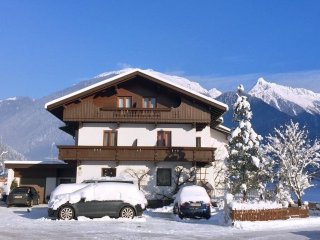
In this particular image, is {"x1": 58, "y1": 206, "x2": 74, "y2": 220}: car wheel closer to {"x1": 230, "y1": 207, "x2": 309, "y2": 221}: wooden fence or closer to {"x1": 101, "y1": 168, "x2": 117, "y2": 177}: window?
{"x1": 230, "y1": 207, "x2": 309, "y2": 221}: wooden fence

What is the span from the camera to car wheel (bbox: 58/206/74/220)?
2209 cm

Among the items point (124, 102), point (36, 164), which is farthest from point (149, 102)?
point (36, 164)

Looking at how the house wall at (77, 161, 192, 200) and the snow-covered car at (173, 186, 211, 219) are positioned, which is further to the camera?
the house wall at (77, 161, 192, 200)

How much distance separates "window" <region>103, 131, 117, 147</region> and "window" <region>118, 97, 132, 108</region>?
7.67 feet

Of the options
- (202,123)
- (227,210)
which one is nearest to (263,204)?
(227,210)

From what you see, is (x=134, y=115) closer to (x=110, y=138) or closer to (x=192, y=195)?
(x=110, y=138)

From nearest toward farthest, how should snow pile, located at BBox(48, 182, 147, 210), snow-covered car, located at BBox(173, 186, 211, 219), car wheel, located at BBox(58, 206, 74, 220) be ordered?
car wheel, located at BBox(58, 206, 74, 220) → snow pile, located at BBox(48, 182, 147, 210) → snow-covered car, located at BBox(173, 186, 211, 219)

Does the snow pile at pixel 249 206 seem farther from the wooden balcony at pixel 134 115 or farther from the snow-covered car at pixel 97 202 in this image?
the wooden balcony at pixel 134 115

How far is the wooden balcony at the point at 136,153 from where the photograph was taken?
34.6 meters

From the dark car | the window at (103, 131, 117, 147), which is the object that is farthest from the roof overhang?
the dark car

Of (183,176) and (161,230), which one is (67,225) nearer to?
(161,230)

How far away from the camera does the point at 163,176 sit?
35469 millimetres

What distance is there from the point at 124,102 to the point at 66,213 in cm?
1640

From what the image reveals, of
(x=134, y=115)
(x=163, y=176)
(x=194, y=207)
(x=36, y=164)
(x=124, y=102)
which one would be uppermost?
(x=124, y=102)
